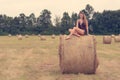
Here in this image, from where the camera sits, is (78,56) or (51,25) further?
(51,25)

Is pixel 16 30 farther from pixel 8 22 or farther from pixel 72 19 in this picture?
pixel 72 19

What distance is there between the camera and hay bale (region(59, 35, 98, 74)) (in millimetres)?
15484

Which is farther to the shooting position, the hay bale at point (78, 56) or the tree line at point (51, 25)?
the tree line at point (51, 25)

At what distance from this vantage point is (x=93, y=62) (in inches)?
610

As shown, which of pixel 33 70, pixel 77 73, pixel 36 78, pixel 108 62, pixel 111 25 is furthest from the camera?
pixel 111 25

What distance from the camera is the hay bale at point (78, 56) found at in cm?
1548

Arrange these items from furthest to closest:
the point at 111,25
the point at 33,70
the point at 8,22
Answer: the point at 8,22 < the point at 111,25 < the point at 33,70

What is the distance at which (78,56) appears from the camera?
15.5 m

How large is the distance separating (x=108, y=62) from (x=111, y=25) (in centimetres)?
7673

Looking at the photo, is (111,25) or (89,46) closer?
(89,46)

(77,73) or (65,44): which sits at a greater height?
(65,44)

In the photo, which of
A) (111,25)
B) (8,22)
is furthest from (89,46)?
(8,22)

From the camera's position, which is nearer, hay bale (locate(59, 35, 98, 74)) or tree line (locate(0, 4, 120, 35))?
hay bale (locate(59, 35, 98, 74))

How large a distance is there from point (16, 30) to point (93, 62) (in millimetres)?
83686
